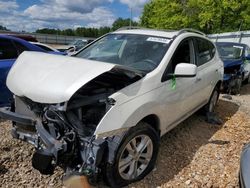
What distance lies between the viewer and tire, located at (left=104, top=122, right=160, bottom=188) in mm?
3159

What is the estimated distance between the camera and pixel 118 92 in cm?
320

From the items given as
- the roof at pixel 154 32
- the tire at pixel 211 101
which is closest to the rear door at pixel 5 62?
the roof at pixel 154 32

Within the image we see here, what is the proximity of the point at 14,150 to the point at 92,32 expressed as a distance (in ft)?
259

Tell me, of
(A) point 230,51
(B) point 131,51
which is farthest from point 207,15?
(B) point 131,51

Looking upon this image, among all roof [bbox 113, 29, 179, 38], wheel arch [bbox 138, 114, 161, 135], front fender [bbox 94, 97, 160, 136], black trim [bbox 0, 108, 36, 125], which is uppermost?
roof [bbox 113, 29, 179, 38]

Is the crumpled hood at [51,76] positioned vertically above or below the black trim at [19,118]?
above

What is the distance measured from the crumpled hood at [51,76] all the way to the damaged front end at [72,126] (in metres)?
0.14

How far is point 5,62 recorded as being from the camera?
545cm

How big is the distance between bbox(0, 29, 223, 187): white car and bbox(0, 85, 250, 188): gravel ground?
34 centimetres

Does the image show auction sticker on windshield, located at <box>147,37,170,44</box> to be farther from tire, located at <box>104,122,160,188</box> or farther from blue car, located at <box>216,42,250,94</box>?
blue car, located at <box>216,42,250,94</box>

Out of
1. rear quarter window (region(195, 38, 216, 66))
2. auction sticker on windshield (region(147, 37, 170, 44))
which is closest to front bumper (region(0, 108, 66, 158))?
auction sticker on windshield (region(147, 37, 170, 44))

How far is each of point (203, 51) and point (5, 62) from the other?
146 inches

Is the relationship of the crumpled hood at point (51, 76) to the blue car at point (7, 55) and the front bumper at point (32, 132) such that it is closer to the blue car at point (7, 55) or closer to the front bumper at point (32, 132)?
the front bumper at point (32, 132)

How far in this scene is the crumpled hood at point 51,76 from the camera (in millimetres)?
2902
